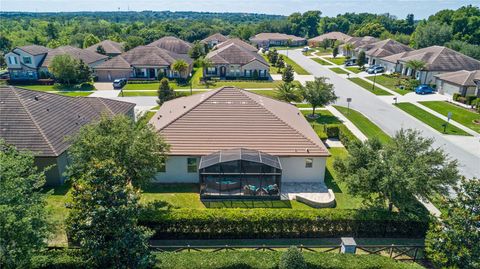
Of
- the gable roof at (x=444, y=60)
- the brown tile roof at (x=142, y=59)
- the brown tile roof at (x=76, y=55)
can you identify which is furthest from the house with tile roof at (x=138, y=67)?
the gable roof at (x=444, y=60)

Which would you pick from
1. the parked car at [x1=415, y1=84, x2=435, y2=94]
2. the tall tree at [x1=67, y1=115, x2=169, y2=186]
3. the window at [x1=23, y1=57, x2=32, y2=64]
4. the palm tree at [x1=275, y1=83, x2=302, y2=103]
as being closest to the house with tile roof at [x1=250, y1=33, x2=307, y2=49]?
the parked car at [x1=415, y1=84, x2=435, y2=94]

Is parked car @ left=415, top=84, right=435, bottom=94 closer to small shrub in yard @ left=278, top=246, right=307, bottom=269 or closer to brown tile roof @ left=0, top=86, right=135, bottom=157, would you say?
brown tile roof @ left=0, top=86, right=135, bottom=157

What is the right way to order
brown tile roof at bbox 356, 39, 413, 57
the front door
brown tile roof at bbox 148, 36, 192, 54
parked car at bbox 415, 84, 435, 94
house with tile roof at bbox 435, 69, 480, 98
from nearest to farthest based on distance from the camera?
house with tile roof at bbox 435, 69, 480, 98, parked car at bbox 415, 84, 435, 94, the front door, brown tile roof at bbox 356, 39, 413, 57, brown tile roof at bbox 148, 36, 192, 54

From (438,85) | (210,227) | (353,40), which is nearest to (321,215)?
(210,227)

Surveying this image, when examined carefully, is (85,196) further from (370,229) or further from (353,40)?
(353,40)

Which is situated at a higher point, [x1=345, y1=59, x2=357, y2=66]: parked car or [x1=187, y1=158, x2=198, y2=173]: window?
[x1=345, y1=59, x2=357, y2=66]: parked car
